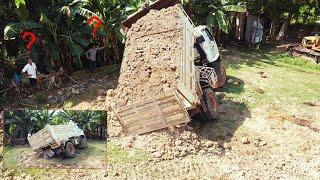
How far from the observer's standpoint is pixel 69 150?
7.43 meters

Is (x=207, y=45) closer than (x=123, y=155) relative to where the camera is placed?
No

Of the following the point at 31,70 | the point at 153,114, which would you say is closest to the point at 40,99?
the point at 31,70

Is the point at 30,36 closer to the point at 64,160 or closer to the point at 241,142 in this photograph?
the point at 241,142

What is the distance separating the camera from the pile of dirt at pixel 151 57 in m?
10.5

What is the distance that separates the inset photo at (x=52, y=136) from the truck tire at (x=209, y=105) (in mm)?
5047

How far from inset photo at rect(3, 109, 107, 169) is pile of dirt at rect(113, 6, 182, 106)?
3.22 metres

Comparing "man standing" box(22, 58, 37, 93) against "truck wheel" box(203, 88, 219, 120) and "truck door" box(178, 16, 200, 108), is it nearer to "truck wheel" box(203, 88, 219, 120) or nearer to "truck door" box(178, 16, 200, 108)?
"truck door" box(178, 16, 200, 108)

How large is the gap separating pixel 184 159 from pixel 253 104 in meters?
4.25

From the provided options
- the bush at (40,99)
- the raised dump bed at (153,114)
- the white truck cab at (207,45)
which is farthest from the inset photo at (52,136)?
the white truck cab at (207,45)

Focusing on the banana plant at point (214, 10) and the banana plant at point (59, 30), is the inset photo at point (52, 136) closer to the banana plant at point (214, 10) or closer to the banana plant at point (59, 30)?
the banana plant at point (59, 30)

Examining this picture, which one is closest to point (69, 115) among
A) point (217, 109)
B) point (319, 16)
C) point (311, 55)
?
Answer: point (217, 109)

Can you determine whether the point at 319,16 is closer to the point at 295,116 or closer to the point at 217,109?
the point at 295,116

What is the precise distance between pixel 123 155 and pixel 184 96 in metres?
1.91

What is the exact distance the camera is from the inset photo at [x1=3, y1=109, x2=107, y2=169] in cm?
693
